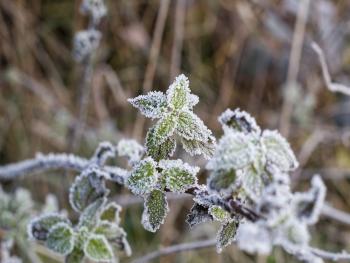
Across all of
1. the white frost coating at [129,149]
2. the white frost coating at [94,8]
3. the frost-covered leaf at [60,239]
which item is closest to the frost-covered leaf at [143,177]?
the white frost coating at [129,149]

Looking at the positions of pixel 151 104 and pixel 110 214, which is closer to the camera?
pixel 151 104

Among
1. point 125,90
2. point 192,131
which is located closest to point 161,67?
point 125,90

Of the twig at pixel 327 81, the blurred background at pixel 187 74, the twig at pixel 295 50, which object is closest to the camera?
the twig at pixel 327 81

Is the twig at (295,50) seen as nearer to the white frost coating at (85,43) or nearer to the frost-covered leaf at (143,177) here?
the white frost coating at (85,43)

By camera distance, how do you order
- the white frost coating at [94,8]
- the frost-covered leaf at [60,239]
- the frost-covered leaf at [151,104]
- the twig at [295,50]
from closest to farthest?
the frost-covered leaf at [151,104]
the frost-covered leaf at [60,239]
the white frost coating at [94,8]
the twig at [295,50]

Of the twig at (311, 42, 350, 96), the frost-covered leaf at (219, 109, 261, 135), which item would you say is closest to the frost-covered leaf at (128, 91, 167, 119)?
the frost-covered leaf at (219, 109, 261, 135)

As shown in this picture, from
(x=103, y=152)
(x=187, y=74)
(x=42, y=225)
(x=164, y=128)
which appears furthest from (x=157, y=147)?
(x=187, y=74)

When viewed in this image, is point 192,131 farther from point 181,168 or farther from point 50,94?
point 50,94

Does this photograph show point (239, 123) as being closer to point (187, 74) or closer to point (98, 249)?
point (98, 249)
